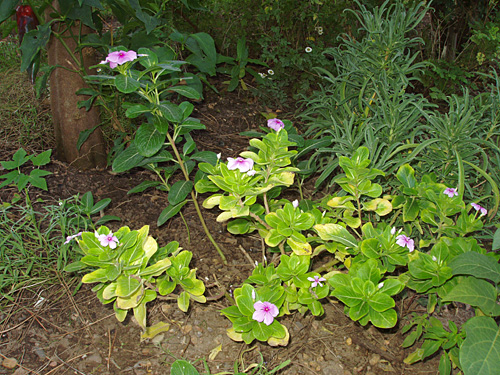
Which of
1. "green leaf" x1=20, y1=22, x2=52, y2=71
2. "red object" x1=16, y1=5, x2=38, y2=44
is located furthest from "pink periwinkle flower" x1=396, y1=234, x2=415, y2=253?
"red object" x1=16, y1=5, x2=38, y2=44

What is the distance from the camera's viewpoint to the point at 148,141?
5.35 feet

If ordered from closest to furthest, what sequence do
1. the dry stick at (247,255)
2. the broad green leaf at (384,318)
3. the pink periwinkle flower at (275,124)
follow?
the broad green leaf at (384,318) < the pink periwinkle flower at (275,124) < the dry stick at (247,255)

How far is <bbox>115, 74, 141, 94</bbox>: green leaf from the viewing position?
1430 mm

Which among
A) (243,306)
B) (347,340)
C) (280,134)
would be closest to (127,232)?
(243,306)

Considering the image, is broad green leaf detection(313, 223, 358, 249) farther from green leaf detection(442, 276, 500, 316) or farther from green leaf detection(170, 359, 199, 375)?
green leaf detection(170, 359, 199, 375)

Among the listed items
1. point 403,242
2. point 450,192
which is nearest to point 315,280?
point 403,242

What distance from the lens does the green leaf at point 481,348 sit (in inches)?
45.8

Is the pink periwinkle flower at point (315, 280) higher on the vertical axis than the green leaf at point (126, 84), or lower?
lower

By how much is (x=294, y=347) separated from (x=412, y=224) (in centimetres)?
73

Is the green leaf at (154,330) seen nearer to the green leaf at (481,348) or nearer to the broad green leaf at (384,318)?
the broad green leaf at (384,318)

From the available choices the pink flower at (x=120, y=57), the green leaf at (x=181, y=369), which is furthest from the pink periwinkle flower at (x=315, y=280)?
the pink flower at (x=120, y=57)

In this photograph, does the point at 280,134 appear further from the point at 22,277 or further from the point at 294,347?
the point at 22,277

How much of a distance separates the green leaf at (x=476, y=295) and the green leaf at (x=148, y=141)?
1.14 meters

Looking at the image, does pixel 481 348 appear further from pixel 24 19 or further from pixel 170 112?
pixel 24 19
